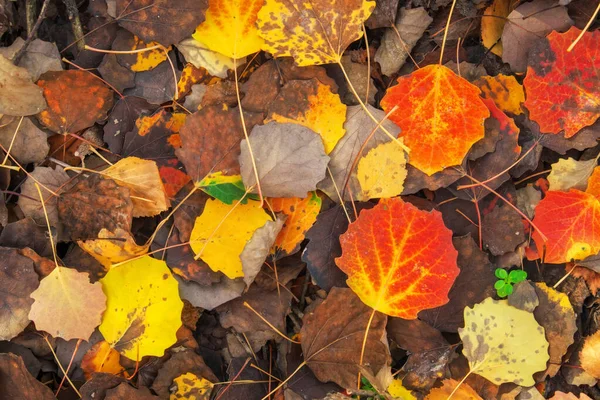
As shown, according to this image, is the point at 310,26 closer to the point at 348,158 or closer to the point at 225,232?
the point at 348,158

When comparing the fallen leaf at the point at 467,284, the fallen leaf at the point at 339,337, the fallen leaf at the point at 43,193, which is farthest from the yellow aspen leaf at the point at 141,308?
the fallen leaf at the point at 467,284

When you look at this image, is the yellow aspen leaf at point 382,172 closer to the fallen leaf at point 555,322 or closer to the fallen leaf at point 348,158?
→ the fallen leaf at point 348,158

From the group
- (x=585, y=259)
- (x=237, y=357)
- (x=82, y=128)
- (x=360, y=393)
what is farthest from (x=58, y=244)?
(x=585, y=259)

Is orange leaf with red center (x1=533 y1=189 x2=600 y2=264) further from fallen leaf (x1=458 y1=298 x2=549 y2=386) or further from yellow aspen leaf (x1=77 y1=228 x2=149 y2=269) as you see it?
yellow aspen leaf (x1=77 y1=228 x2=149 y2=269)

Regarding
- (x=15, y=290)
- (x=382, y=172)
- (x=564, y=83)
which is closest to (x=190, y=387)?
(x=15, y=290)

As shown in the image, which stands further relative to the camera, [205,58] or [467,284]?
[205,58]

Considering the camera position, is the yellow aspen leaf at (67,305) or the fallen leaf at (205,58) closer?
the yellow aspen leaf at (67,305)

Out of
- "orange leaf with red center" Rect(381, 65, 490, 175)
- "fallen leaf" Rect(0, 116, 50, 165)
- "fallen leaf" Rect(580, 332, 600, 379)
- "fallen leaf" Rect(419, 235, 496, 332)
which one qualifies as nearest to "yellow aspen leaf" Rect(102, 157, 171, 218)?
"fallen leaf" Rect(0, 116, 50, 165)
